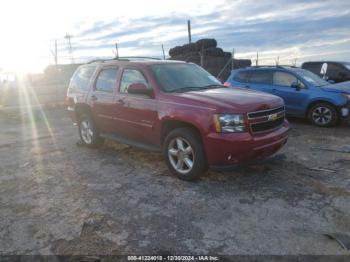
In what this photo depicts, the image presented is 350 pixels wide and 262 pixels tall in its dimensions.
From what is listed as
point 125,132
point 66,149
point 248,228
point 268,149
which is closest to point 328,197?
point 268,149

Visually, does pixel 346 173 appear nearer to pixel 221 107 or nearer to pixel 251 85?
pixel 221 107

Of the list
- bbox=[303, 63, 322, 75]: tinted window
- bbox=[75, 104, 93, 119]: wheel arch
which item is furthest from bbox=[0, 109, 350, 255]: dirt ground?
bbox=[303, 63, 322, 75]: tinted window

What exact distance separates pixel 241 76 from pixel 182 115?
19.5 feet

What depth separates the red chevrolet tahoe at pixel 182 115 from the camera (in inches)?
175

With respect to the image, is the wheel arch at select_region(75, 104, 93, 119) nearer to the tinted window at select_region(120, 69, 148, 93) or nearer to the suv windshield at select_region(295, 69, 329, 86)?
the tinted window at select_region(120, 69, 148, 93)

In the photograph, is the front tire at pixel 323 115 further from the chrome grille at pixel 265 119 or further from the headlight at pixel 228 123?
the headlight at pixel 228 123

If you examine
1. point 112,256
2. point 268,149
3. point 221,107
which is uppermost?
point 221,107

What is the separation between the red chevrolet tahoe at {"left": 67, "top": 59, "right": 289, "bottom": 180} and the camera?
4434mm

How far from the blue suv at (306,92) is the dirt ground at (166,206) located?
7.66 ft

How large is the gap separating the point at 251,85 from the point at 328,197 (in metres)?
5.94

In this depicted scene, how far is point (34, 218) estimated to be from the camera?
4.04 meters

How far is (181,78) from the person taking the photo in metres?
5.60

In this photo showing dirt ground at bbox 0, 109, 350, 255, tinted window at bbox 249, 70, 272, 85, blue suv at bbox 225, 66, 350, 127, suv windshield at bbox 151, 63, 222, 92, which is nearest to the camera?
dirt ground at bbox 0, 109, 350, 255

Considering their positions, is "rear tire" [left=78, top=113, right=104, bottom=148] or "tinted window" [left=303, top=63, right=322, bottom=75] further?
"tinted window" [left=303, top=63, right=322, bottom=75]
